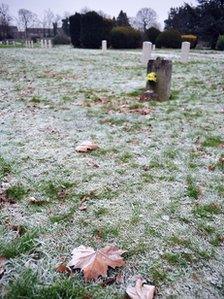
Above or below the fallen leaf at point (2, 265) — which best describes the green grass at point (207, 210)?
above

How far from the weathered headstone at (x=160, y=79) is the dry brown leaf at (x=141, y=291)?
4.91 metres

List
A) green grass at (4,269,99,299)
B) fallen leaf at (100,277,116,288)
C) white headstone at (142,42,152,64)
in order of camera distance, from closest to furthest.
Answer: green grass at (4,269,99,299) → fallen leaf at (100,277,116,288) → white headstone at (142,42,152,64)

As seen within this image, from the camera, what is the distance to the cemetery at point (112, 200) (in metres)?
2.01

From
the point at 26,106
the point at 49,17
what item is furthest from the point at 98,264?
the point at 49,17

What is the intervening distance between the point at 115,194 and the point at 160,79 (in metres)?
4.07

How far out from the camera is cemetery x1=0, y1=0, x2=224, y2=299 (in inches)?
79.3

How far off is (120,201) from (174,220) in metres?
0.55

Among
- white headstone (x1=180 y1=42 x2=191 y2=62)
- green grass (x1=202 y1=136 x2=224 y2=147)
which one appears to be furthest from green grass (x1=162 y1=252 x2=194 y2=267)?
white headstone (x1=180 y1=42 x2=191 y2=62)

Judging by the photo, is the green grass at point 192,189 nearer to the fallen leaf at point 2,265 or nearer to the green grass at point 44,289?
the green grass at point 44,289

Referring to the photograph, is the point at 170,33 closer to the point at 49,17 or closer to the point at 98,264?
the point at 98,264

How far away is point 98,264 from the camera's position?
209cm

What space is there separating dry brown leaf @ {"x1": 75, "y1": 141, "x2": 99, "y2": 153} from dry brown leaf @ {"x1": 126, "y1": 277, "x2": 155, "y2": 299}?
220 centimetres

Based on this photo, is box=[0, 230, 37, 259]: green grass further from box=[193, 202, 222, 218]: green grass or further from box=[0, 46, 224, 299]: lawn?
box=[193, 202, 222, 218]: green grass

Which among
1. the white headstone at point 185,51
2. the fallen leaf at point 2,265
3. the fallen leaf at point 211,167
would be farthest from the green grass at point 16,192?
the white headstone at point 185,51
